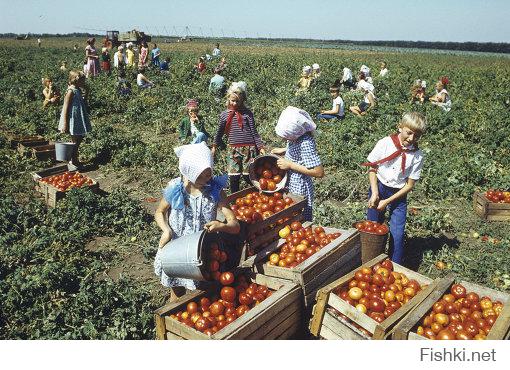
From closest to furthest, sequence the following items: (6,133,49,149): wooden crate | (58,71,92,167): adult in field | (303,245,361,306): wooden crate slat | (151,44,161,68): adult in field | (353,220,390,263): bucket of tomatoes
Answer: (303,245,361,306): wooden crate slat, (353,220,390,263): bucket of tomatoes, (58,71,92,167): adult in field, (6,133,49,149): wooden crate, (151,44,161,68): adult in field

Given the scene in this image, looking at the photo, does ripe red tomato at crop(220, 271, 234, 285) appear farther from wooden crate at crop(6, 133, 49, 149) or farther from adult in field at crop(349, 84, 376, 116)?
adult in field at crop(349, 84, 376, 116)

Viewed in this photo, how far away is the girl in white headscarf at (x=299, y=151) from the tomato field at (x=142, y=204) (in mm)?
1773

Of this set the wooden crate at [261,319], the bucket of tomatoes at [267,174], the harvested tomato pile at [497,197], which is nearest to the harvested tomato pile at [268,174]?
the bucket of tomatoes at [267,174]

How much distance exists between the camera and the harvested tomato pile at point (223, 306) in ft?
11.2

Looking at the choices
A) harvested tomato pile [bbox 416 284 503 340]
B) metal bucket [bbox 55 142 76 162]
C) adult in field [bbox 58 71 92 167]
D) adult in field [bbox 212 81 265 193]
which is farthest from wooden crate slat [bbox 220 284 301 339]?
metal bucket [bbox 55 142 76 162]

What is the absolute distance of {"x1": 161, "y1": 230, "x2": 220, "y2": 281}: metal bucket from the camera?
3477mm

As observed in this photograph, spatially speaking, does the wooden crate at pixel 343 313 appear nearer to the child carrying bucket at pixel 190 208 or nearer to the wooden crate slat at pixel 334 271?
the wooden crate slat at pixel 334 271

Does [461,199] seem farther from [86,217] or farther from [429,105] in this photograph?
[429,105]

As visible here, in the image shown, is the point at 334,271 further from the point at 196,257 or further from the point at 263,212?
the point at 196,257

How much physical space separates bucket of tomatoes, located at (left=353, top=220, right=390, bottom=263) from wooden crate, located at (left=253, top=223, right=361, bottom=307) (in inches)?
16.9

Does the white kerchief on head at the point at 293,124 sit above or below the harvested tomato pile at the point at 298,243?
above

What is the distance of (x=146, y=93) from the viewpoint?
17.5 m
